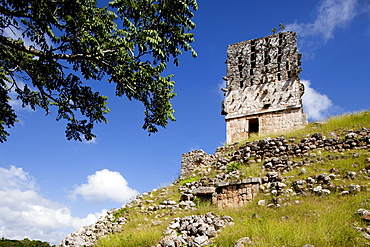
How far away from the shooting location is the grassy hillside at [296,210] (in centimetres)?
549

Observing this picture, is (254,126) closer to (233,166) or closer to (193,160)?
(193,160)

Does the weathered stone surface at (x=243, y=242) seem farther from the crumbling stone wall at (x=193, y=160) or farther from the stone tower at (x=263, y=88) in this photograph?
the crumbling stone wall at (x=193, y=160)

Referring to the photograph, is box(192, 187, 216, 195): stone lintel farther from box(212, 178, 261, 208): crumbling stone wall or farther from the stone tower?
the stone tower

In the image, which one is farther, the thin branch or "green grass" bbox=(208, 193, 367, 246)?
the thin branch

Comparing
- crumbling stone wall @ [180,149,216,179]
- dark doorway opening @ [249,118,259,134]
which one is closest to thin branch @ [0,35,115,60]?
crumbling stone wall @ [180,149,216,179]

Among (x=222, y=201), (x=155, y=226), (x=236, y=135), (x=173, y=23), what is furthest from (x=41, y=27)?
(x=236, y=135)

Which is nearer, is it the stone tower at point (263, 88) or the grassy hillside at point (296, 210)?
the grassy hillside at point (296, 210)

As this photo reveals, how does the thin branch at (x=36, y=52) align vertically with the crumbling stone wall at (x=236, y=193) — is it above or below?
above

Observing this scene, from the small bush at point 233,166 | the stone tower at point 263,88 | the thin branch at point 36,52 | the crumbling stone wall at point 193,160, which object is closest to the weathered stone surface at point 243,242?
the small bush at point 233,166

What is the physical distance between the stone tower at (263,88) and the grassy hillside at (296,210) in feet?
13.6

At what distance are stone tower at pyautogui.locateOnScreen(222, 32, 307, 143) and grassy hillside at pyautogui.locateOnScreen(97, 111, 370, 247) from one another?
416cm

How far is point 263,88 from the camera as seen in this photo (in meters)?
17.1

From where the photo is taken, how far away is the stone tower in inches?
631

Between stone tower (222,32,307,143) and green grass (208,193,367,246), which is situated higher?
stone tower (222,32,307,143)
